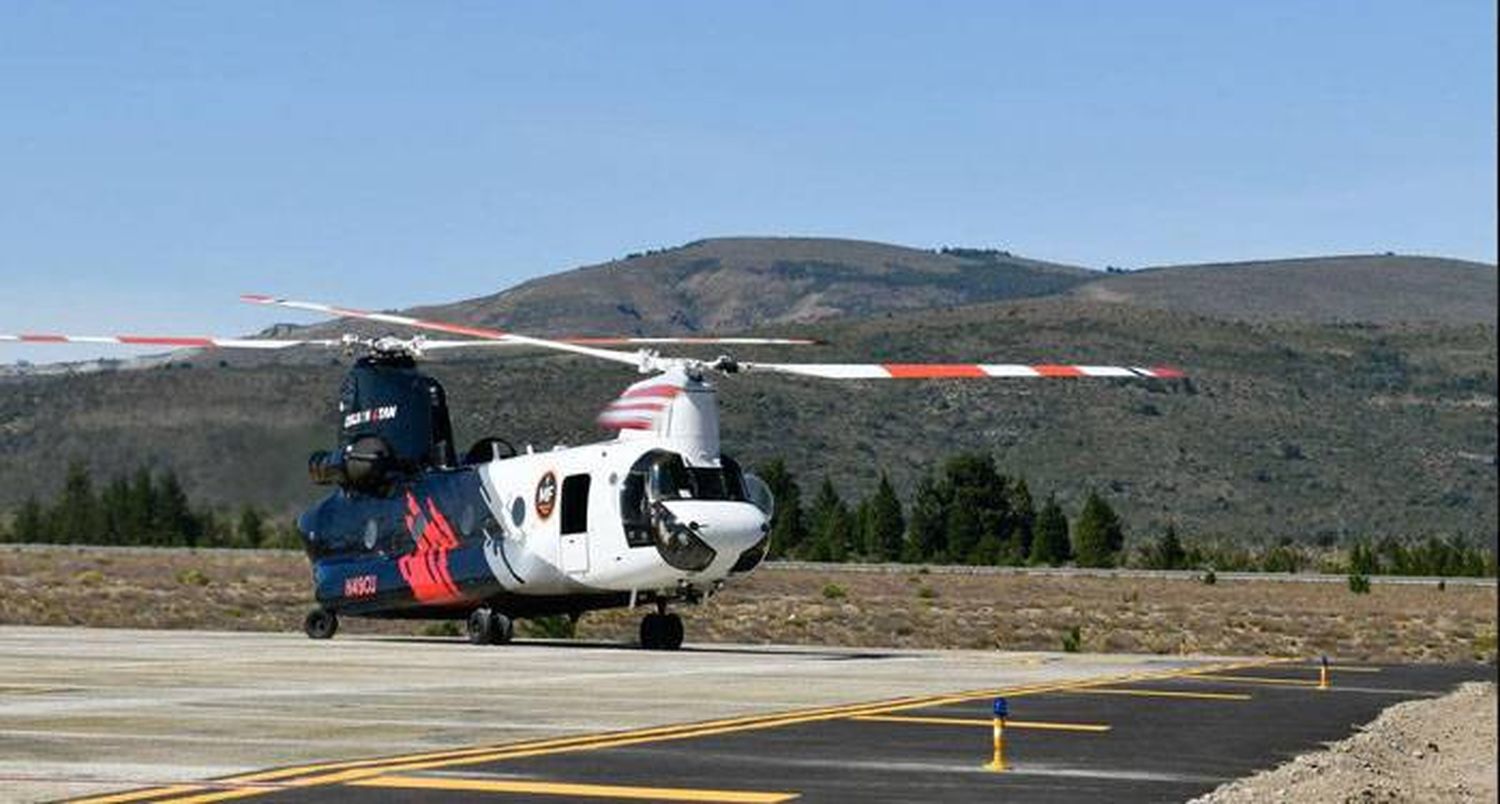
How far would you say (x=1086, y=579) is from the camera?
87125mm

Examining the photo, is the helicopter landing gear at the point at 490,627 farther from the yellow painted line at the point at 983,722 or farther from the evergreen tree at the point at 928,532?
the evergreen tree at the point at 928,532

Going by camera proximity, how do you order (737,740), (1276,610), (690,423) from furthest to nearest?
1. (1276,610)
2. (690,423)
3. (737,740)

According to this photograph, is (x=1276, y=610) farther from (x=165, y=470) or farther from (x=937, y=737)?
(x=937, y=737)

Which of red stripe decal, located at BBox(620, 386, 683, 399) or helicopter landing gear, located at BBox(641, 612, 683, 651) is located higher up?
red stripe decal, located at BBox(620, 386, 683, 399)

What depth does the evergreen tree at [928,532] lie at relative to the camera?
113 m

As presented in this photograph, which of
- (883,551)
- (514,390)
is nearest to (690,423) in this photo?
(883,551)

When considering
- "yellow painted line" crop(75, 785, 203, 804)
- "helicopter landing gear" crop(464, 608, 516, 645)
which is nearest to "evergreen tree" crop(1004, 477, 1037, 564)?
"helicopter landing gear" crop(464, 608, 516, 645)

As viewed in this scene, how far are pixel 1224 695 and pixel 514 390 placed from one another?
114387 millimetres

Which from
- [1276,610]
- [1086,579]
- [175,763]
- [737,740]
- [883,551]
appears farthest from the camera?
[883,551]

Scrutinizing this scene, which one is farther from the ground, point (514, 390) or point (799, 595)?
point (514, 390)

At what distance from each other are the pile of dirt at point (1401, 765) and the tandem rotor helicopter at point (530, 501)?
7.73m

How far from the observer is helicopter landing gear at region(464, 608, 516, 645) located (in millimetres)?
44812

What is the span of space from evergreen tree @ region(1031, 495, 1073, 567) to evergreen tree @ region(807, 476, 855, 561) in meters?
7.91

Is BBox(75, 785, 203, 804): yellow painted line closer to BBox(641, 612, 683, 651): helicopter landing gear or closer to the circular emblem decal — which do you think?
the circular emblem decal
